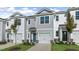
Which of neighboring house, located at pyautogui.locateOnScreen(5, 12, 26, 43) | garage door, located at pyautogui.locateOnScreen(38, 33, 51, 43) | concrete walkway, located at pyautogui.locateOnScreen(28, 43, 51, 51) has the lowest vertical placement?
concrete walkway, located at pyautogui.locateOnScreen(28, 43, 51, 51)

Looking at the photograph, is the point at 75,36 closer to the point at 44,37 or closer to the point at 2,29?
the point at 44,37

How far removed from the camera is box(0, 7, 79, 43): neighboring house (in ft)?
46.0

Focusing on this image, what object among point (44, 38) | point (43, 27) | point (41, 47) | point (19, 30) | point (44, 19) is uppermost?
point (44, 19)

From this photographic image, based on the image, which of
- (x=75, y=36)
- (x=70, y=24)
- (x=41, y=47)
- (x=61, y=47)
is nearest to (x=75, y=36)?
(x=75, y=36)

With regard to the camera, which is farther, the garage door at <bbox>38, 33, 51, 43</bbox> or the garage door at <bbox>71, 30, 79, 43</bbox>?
the garage door at <bbox>38, 33, 51, 43</bbox>

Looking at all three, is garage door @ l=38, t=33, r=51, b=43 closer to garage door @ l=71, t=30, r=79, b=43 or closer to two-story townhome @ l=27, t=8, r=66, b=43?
two-story townhome @ l=27, t=8, r=66, b=43

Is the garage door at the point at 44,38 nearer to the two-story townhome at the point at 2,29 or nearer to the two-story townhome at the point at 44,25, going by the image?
the two-story townhome at the point at 44,25

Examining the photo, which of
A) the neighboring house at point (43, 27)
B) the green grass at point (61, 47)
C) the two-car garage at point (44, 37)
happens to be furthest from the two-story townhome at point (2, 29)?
the green grass at point (61, 47)

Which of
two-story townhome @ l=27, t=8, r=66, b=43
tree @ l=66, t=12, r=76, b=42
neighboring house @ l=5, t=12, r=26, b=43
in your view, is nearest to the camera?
tree @ l=66, t=12, r=76, b=42

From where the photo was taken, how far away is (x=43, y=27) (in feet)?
47.0

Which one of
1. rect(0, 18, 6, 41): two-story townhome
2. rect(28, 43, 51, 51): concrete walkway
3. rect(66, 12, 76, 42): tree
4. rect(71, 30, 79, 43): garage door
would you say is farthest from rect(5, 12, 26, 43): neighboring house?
rect(71, 30, 79, 43): garage door
